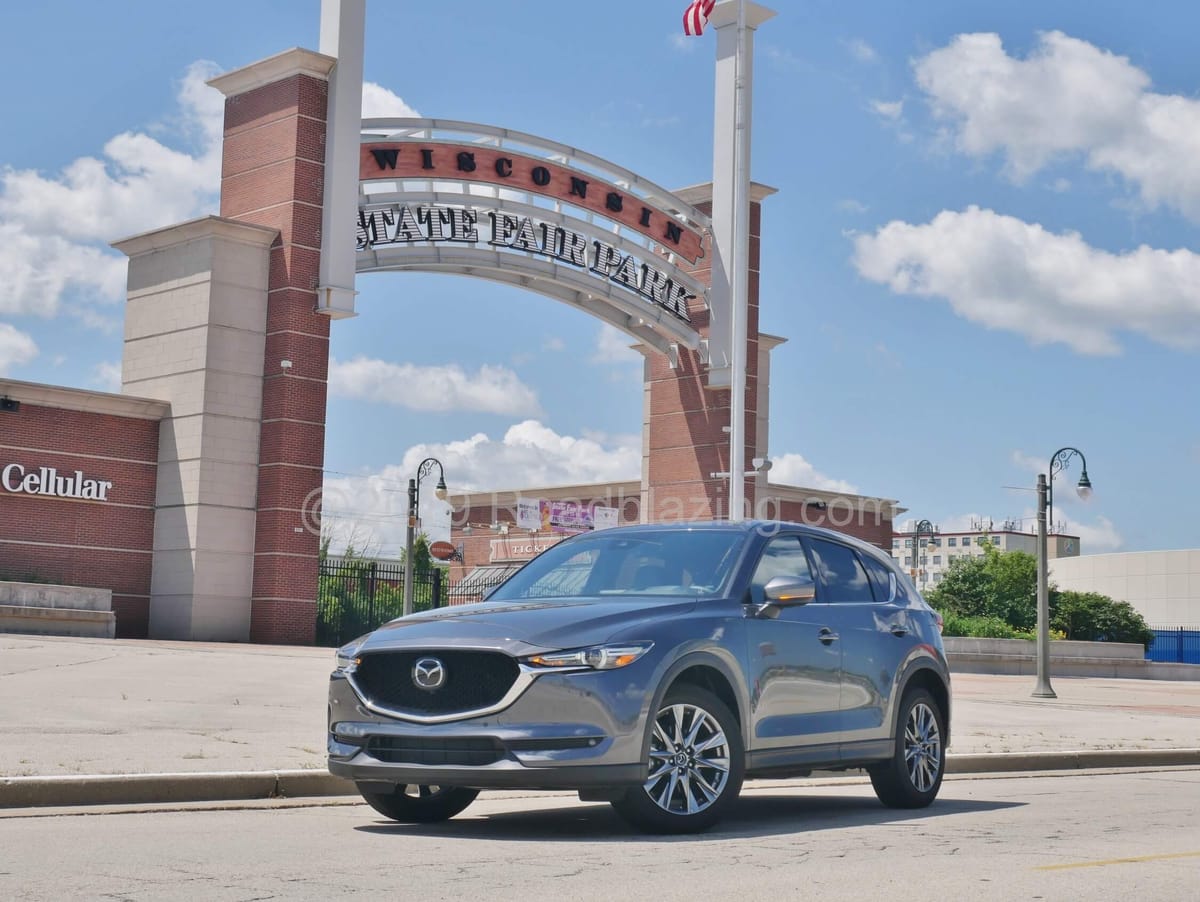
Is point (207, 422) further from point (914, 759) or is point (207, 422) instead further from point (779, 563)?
point (779, 563)

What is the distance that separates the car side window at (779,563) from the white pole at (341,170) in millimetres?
28673

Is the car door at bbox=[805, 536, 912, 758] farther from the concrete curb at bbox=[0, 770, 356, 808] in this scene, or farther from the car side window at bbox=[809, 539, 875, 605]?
the concrete curb at bbox=[0, 770, 356, 808]

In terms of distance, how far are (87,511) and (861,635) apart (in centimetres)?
2921

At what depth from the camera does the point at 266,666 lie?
74.7ft

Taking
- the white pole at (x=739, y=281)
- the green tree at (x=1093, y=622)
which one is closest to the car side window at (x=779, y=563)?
the white pole at (x=739, y=281)

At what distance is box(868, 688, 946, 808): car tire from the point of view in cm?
993

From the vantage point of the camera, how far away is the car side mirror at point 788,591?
28.3 ft

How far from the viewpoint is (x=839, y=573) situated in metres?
10.0

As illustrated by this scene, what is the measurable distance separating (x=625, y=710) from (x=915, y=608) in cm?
348

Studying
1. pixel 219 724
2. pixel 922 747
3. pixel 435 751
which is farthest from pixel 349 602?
pixel 435 751

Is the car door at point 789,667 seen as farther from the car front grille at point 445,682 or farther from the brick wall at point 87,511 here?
the brick wall at point 87,511

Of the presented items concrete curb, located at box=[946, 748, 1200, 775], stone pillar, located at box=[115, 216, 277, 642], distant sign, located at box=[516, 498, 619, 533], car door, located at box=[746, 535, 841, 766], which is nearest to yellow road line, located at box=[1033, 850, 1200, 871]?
car door, located at box=[746, 535, 841, 766]

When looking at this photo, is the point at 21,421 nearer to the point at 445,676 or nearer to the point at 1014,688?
the point at 1014,688

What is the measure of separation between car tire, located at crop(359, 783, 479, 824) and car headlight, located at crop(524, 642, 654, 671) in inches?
54.9
